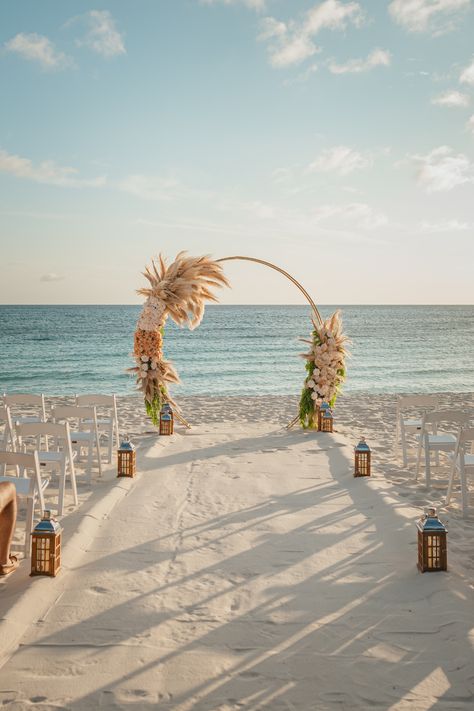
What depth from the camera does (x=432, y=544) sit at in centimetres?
421

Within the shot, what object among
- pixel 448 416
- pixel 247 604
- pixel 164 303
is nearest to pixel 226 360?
pixel 164 303

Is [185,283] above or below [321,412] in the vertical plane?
above

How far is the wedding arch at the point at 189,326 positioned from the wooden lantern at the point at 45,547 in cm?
639

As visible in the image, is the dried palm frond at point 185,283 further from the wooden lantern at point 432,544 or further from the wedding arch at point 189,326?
the wooden lantern at point 432,544

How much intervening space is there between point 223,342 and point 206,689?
40.4 m

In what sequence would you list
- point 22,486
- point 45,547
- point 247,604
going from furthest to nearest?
point 22,486, point 45,547, point 247,604

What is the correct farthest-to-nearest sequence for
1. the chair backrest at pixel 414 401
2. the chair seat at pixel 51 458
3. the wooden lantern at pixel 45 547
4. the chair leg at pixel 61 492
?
the chair backrest at pixel 414 401 → the chair seat at pixel 51 458 → the chair leg at pixel 61 492 → the wooden lantern at pixel 45 547

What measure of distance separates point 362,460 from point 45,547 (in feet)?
13.3

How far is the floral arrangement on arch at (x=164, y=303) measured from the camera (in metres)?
10.5

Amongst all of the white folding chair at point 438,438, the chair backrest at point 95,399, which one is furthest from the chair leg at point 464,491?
the chair backrest at point 95,399

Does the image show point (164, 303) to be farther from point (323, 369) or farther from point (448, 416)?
point (448, 416)

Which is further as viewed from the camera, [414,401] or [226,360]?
[226,360]

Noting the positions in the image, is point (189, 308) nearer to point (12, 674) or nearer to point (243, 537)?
point (243, 537)

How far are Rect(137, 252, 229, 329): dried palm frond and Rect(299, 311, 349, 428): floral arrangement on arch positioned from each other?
6.53 ft
